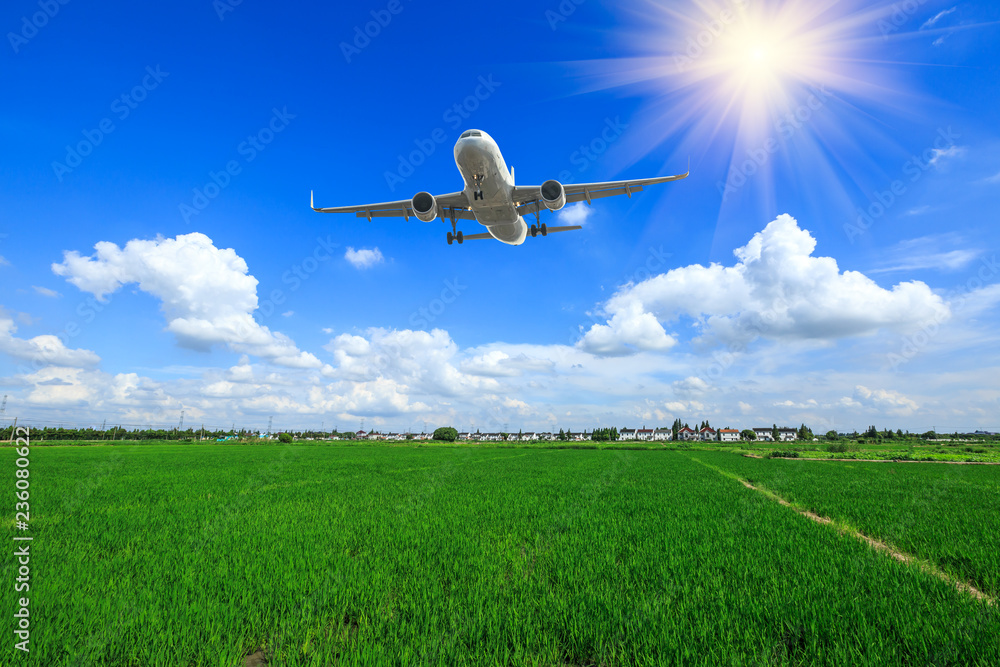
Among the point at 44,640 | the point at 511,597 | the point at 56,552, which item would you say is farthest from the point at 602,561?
the point at 56,552

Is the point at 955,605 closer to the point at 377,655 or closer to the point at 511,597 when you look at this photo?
the point at 511,597

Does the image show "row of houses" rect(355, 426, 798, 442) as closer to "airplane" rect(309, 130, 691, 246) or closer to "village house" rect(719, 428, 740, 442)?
"village house" rect(719, 428, 740, 442)

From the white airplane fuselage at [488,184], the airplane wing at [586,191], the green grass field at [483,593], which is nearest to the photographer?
the green grass field at [483,593]

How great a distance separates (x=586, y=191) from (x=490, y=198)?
24.6 ft

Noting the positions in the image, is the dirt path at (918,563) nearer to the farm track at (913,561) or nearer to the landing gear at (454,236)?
the farm track at (913,561)

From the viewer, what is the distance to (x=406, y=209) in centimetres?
2688

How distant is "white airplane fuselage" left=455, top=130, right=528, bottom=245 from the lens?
64.6ft

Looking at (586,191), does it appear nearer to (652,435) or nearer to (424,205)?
(424,205)

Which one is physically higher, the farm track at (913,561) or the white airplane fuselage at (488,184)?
the white airplane fuselage at (488,184)

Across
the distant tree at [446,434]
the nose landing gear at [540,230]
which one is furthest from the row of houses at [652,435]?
the nose landing gear at [540,230]

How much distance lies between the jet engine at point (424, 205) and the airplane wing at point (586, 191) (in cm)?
513

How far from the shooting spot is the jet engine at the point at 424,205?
22.8 metres

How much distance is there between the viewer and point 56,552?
699 cm

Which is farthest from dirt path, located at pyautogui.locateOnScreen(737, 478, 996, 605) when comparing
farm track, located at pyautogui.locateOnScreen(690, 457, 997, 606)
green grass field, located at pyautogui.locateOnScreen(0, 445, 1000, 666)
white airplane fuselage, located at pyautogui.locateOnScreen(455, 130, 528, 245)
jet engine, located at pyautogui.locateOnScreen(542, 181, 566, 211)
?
white airplane fuselage, located at pyautogui.locateOnScreen(455, 130, 528, 245)
